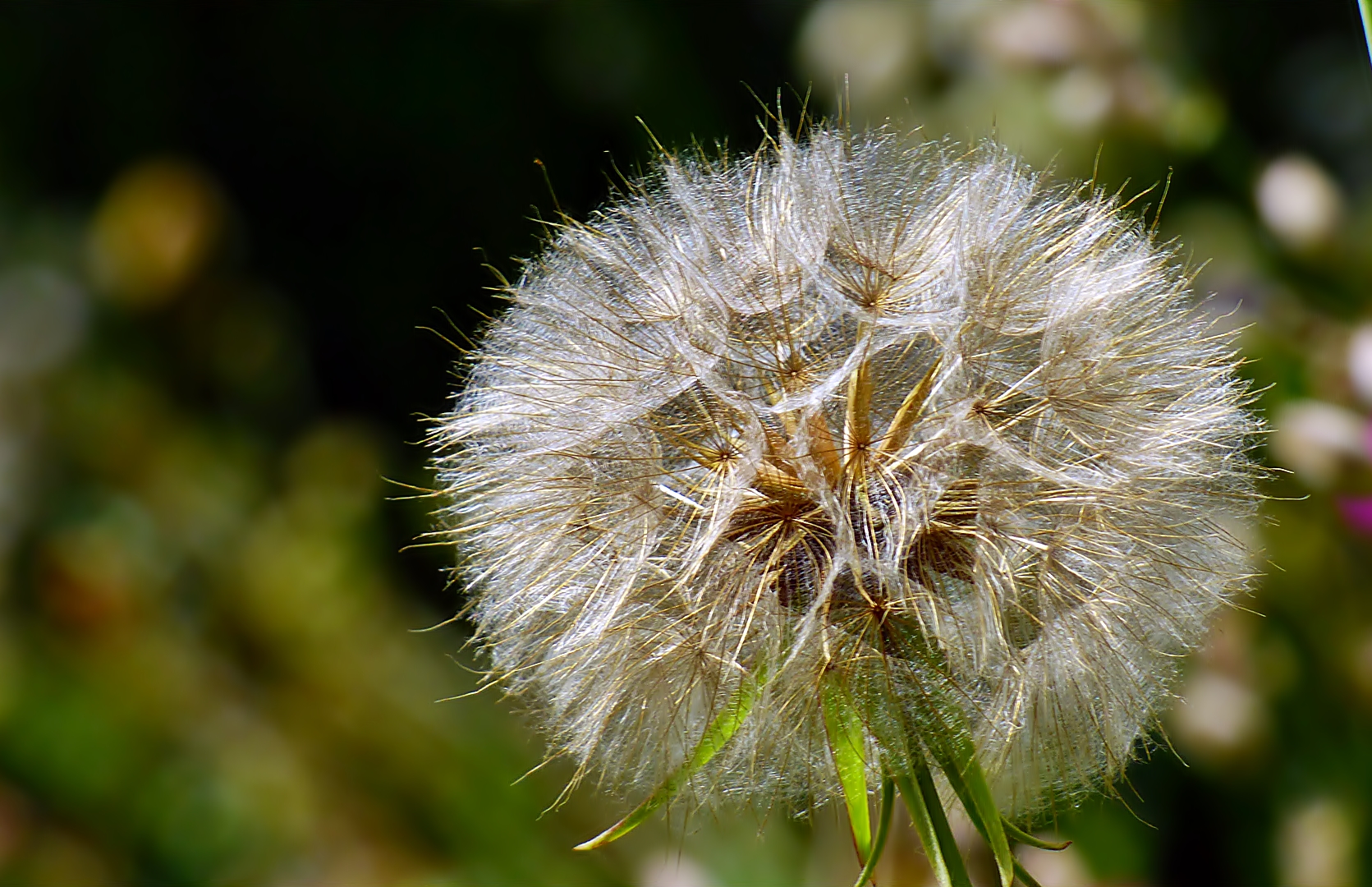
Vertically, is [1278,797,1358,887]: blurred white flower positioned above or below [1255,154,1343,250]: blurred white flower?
below

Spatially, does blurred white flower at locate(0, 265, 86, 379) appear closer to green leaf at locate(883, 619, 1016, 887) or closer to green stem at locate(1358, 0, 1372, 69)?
green leaf at locate(883, 619, 1016, 887)

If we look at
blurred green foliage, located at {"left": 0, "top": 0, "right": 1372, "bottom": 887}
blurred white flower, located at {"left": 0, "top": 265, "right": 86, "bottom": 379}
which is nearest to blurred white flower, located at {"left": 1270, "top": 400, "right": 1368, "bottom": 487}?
blurred green foliage, located at {"left": 0, "top": 0, "right": 1372, "bottom": 887}

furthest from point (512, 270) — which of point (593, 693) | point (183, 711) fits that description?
point (593, 693)

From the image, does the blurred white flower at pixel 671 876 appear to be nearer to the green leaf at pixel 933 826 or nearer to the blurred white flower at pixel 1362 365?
the green leaf at pixel 933 826

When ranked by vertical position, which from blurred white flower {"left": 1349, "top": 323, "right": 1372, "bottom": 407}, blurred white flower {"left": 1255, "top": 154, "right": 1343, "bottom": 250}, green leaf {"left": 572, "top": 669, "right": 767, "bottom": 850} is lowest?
blurred white flower {"left": 1349, "top": 323, "right": 1372, "bottom": 407}

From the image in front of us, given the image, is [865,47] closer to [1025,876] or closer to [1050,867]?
[1050,867]

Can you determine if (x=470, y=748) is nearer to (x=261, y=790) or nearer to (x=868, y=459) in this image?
(x=261, y=790)

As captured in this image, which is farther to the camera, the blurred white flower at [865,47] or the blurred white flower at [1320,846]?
the blurred white flower at [865,47]

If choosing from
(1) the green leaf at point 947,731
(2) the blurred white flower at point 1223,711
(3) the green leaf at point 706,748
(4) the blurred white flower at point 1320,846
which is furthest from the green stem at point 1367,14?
(4) the blurred white flower at point 1320,846
